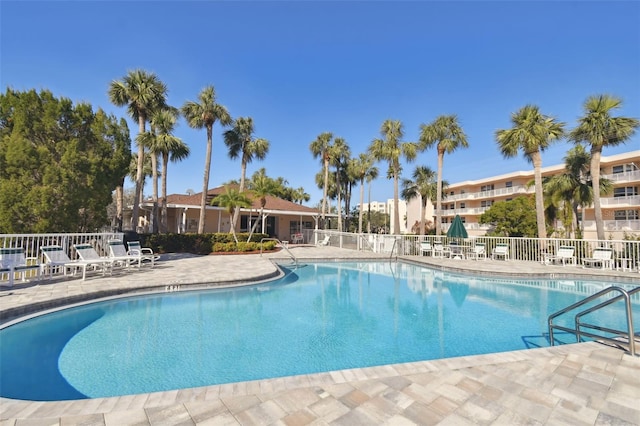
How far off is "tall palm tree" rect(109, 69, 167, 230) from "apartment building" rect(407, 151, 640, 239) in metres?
29.9

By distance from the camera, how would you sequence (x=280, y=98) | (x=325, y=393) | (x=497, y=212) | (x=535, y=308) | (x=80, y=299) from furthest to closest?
(x=497, y=212)
(x=280, y=98)
(x=535, y=308)
(x=80, y=299)
(x=325, y=393)

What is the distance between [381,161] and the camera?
26.2m

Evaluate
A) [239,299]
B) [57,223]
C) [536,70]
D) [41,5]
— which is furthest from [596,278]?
[57,223]

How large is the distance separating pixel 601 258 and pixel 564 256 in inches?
47.6

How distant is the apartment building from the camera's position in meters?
26.5

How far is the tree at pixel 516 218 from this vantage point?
2306cm

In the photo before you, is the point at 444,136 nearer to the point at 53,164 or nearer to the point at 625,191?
the point at 625,191

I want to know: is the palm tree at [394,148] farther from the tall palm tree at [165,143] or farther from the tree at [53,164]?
the tree at [53,164]

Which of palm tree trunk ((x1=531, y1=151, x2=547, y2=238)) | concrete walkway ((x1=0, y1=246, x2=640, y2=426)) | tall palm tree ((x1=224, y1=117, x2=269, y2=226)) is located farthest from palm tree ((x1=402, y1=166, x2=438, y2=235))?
concrete walkway ((x1=0, y1=246, x2=640, y2=426))

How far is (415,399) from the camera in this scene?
2688mm

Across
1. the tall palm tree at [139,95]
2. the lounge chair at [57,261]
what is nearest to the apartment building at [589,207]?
the tall palm tree at [139,95]

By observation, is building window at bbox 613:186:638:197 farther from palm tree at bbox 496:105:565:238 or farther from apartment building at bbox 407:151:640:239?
palm tree at bbox 496:105:565:238

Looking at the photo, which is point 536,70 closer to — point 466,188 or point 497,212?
point 497,212

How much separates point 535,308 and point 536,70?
1153 centimetres
